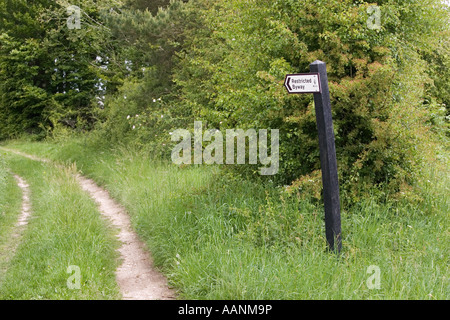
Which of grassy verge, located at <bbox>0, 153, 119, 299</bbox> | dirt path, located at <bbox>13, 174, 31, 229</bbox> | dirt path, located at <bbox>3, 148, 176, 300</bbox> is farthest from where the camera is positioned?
dirt path, located at <bbox>13, 174, 31, 229</bbox>

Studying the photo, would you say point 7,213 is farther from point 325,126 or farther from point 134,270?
point 325,126

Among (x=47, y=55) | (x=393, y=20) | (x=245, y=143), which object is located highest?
(x=47, y=55)

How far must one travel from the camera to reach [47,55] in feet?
82.7

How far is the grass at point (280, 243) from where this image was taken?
157 inches

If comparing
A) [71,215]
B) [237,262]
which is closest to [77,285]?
[237,262]

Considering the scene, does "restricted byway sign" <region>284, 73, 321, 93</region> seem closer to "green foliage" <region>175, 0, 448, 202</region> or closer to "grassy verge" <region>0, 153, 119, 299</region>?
"green foliage" <region>175, 0, 448, 202</region>

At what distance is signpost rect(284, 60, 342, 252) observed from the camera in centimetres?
436

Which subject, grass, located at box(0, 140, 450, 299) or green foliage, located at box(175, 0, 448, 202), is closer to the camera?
grass, located at box(0, 140, 450, 299)

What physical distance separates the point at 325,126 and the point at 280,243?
1.54m

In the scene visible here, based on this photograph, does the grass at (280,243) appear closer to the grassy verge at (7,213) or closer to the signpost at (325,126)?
the signpost at (325,126)

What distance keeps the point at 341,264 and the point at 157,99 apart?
10.6 metres

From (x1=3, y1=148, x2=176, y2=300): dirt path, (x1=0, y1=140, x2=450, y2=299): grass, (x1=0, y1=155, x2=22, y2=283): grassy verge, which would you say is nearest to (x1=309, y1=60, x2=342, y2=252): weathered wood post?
(x1=0, y1=140, x2=450, y2=299): grass

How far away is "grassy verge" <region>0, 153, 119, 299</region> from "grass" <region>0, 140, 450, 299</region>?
0.73m

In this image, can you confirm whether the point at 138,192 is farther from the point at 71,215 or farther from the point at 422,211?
the point at 422,211
